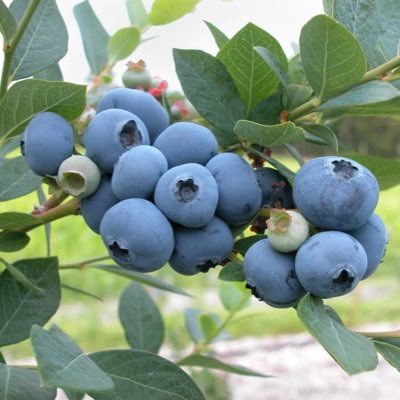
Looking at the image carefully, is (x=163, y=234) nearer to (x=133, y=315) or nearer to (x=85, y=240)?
(x=133, y=315)

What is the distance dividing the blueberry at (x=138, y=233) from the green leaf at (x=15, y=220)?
16cm

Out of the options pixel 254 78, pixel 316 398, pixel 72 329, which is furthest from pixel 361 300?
pixel 254 78

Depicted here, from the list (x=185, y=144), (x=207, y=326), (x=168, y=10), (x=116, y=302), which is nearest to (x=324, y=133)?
(x=185, y=144)

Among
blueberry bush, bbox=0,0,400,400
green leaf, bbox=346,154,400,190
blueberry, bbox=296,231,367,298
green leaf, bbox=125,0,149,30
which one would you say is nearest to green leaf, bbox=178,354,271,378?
blueberry bush, bbox=0,0,400,400

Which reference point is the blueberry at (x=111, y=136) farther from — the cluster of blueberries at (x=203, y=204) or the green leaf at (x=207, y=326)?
the green leaf at (x=207, y=326)

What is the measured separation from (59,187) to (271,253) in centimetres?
21

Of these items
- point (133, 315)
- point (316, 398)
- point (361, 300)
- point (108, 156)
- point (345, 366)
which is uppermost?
point (108, 156)

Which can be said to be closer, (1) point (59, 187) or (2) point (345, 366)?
(2) point (345, 366)

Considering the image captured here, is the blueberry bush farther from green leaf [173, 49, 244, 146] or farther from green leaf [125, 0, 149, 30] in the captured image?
green leaf [125, 0, 149, 30]

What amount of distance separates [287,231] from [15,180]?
484 millimetres

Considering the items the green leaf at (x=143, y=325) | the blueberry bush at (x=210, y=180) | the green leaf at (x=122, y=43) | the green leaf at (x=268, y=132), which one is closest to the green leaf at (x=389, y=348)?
the blueberry bush at (x=210, y=180)

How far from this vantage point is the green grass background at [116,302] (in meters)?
5.39

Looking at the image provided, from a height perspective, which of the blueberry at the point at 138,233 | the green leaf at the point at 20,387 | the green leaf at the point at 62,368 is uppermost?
the blueberry at the point at 138,233

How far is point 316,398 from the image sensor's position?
477 centimetres
